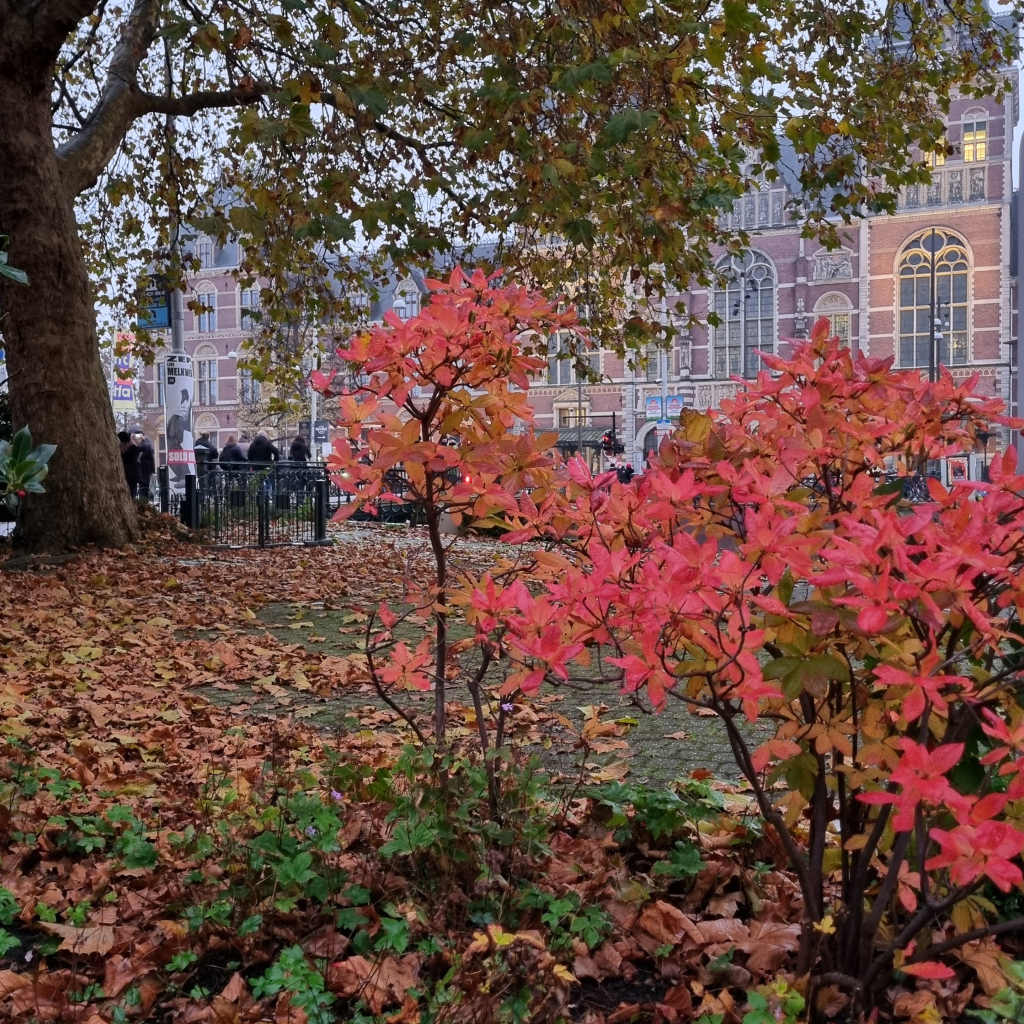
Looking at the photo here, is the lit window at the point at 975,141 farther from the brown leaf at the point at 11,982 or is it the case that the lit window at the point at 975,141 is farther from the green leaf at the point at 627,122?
the brown leaf at the point at 11,982

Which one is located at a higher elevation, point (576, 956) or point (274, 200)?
point (274, 200)

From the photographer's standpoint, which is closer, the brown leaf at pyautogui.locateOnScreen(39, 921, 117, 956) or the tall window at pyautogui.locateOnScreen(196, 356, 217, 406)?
the brown leaf at pyautogui.locateOnScreen(39, 921, 117, 956)

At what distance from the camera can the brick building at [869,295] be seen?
42.2m

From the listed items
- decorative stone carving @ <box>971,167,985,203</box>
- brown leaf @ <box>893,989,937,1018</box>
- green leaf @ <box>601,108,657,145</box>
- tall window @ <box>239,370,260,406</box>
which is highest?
decorative stone carving @ <box>971,167,985,203</box>

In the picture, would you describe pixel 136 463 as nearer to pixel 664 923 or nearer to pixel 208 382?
pixel 664 923

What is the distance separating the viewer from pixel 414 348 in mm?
2361

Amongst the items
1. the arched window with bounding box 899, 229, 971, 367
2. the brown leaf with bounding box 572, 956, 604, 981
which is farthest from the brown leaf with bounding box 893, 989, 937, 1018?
the arched window with bounding box 899, 229, 971, 367

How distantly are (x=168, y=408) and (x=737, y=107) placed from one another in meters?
9.67

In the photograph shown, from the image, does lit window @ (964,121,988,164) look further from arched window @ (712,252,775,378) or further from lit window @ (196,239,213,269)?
lit window @ (196,239,213,269)

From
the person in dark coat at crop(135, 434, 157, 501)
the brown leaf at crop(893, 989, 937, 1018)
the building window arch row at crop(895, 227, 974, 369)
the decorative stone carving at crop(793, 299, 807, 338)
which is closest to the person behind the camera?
the brown leaf at crop(893, 989, 937, 1018)

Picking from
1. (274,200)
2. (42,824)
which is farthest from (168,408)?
(42,824)

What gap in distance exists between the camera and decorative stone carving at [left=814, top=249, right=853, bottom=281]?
146 ft

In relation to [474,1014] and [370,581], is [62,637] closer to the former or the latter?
[370,581]

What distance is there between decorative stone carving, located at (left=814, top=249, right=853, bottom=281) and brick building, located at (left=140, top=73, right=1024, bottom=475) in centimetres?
4
